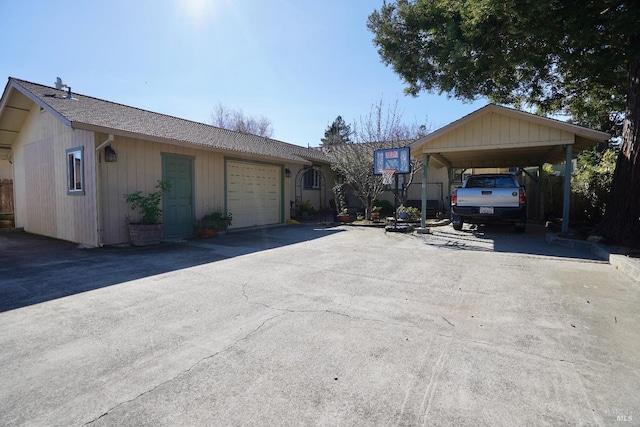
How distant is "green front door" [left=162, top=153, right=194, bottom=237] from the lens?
891 centimetres

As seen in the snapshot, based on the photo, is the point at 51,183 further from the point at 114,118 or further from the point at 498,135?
the point at 498,135

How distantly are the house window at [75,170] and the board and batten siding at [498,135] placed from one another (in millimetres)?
9189

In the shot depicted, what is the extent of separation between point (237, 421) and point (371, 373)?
99 centimetres

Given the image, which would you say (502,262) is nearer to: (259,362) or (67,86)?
(259,362)

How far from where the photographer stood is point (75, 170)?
810 centimetres

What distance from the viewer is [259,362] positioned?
252cm

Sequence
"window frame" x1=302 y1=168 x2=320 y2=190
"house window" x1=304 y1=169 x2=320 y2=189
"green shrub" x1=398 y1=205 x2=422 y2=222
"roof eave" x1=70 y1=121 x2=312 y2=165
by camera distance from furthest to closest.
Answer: "house window" x1=304 y1=169 x2=320 y2=189 → "window frame" x1=302 y1=168 x2=320 y2=190 → "green shrub" x1=398 y1=205 x2=422 y2=222 → "roof eave" x1=70 y1=121 x2=312 y2=165

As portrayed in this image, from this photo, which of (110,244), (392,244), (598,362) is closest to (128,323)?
(598,362)

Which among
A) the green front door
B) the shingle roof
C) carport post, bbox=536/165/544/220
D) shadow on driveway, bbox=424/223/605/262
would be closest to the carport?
shadow on driveway, bbox=424/223/605/262

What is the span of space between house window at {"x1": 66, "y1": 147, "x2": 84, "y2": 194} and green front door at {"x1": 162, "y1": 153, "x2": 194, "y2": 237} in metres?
1.80

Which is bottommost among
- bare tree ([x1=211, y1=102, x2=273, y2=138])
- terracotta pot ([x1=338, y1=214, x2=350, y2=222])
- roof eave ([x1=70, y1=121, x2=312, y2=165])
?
terracotta pot ([x1=338, y1=214, x2=350, y2=222])

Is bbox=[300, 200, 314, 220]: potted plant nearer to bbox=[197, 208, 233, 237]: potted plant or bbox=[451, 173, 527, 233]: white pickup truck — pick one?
bbox=[197, 208, 233, 237]: potted plant

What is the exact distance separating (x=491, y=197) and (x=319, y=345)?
296 inches

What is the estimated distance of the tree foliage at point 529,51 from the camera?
254 inches
